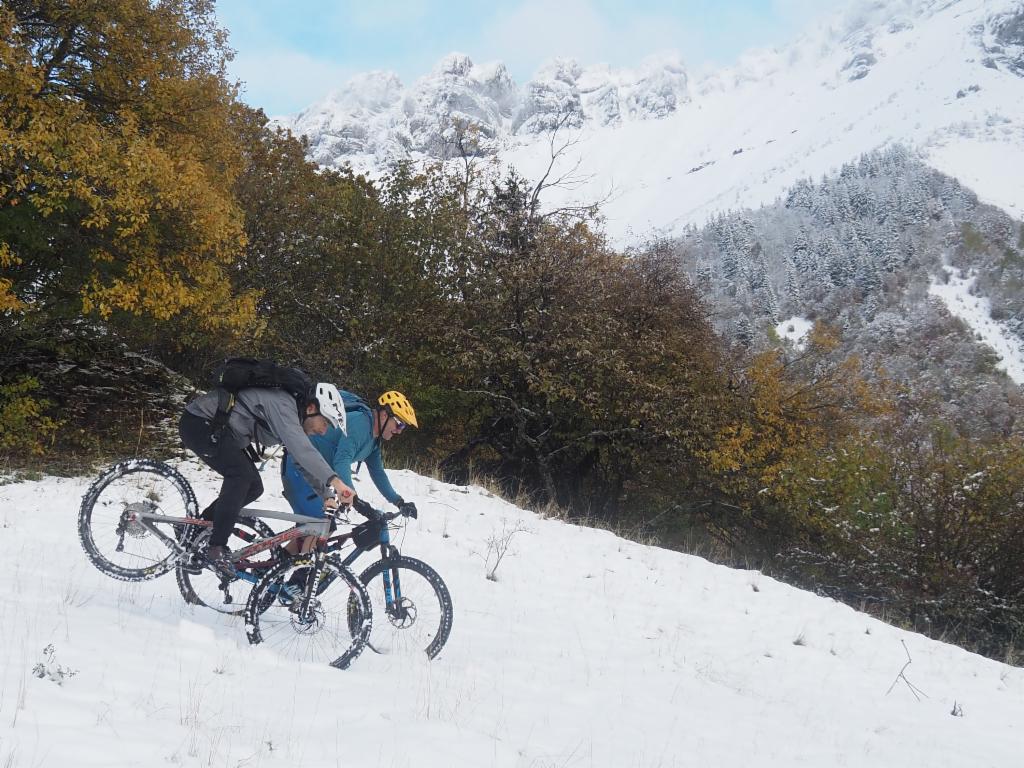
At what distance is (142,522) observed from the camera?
19.2ft

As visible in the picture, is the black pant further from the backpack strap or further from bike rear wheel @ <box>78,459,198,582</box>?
bike rear wheel @ <box>78,459,198,582</box>

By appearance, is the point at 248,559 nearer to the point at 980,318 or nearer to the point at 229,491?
the point at 229,491

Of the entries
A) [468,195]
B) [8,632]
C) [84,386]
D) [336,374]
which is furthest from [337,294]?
[8,632]

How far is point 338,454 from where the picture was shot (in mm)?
5457

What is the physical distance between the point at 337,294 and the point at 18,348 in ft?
30.5

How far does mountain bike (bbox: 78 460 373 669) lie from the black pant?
0.26 meters

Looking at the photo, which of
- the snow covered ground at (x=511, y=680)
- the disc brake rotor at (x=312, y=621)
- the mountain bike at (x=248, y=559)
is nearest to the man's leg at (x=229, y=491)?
the mountain bike at (x=248, y=559)

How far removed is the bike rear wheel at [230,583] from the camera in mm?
5461

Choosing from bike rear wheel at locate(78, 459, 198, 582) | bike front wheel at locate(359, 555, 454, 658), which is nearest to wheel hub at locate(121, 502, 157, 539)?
bike rear wheel at locate(78, 459, 198, 582)

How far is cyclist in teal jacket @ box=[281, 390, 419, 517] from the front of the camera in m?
5.48

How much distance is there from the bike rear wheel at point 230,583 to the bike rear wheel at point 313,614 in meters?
0.28

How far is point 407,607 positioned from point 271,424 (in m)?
1.75

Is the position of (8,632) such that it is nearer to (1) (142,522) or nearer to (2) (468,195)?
(1) (142,522)

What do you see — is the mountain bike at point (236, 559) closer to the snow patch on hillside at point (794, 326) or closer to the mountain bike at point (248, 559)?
the mountain bike at point (248, 559)
